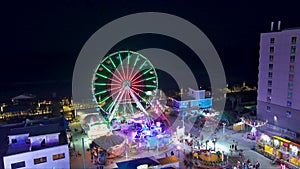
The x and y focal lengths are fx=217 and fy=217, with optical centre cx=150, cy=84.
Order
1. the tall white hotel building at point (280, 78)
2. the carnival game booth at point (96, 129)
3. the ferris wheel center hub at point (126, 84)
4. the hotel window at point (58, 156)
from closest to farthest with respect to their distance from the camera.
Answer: the hotel window at point (58, 156), the tall white hotel building at point (280, 78), the carnival game booth at point (96, 129), the ferris wheel center hub at point (126, 84)

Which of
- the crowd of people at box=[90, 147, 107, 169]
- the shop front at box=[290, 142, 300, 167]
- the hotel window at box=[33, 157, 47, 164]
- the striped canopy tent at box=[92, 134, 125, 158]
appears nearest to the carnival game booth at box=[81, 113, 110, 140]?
the striped canopy tent at box=[92, 134, 125, 158]

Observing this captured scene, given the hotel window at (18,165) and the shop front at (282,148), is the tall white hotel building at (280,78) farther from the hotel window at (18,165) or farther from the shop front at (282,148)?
the hotel window at (18,165)

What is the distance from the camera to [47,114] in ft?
89.9

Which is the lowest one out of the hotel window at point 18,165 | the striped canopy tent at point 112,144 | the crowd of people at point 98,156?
the crowd of people at point 98,156

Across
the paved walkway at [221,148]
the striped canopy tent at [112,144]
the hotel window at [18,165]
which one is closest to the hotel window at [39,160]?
the hotel window at [18,165]

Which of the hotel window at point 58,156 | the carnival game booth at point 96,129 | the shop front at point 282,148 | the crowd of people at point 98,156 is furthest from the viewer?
the carnival game booth at point 96,129

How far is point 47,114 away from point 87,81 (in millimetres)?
31114

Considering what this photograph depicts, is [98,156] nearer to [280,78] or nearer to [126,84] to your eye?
[126,84]

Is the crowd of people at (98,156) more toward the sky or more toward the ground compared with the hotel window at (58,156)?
more toward the ground

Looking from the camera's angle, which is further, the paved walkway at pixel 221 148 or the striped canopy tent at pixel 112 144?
the striped canopy tent at pixel 112 144

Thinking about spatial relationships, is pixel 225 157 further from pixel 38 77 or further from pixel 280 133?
pixel 38 77

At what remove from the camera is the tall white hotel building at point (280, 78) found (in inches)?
736

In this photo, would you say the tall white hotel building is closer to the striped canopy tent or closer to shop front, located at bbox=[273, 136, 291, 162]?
shop front, located at bbox=[273, 136, 291, 162]

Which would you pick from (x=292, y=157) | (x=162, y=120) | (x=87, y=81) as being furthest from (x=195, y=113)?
(x=87, y=81)
